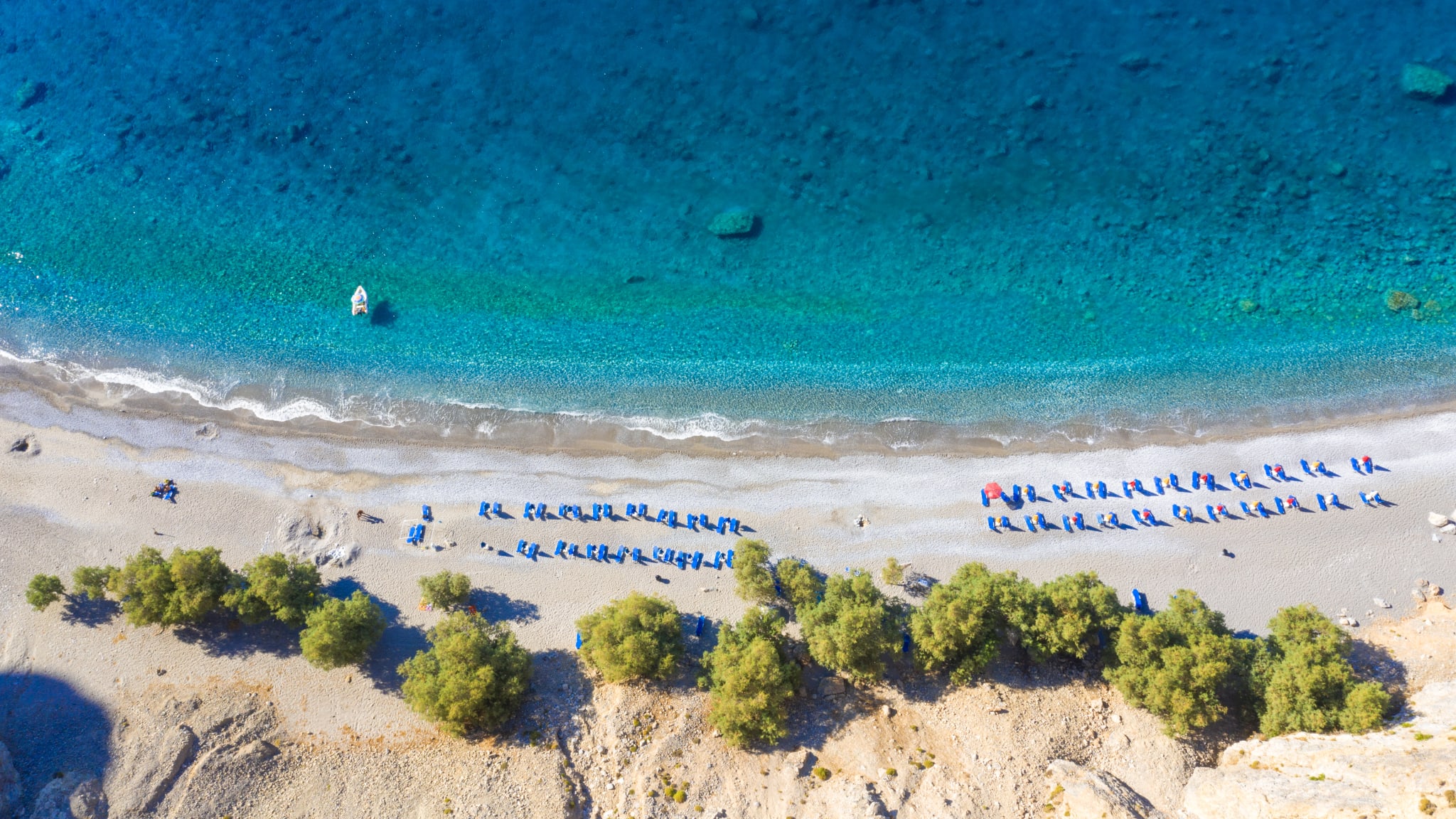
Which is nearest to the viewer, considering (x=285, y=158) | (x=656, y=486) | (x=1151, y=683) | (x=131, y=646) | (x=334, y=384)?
(x=1151, y=683)

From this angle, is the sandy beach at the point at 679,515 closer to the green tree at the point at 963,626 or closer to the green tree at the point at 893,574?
the green tree at the point at 893,574

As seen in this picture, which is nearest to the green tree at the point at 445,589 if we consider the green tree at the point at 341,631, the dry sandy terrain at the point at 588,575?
the dry sandy terrain at the point at 588,575

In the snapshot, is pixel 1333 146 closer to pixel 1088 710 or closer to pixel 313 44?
pixel 1088 710

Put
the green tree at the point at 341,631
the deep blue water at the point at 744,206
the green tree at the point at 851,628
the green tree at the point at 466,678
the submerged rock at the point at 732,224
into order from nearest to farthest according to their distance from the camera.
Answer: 1. the green tree at the point at 466,678
2. the green tree at the point at 851,628
3. the green tree at the point at 341,631
4. the deep blue water at the point at 744,206
5. the submerged rock at the point at 732,224

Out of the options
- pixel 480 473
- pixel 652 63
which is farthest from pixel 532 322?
pixel 652 63

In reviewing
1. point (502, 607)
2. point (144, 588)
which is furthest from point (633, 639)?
point (144, 588)

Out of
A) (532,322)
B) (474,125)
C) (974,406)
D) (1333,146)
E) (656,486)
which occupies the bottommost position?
(656,486)
